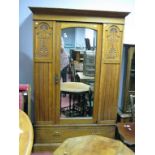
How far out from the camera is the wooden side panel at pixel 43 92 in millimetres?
2467

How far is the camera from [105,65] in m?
2.55

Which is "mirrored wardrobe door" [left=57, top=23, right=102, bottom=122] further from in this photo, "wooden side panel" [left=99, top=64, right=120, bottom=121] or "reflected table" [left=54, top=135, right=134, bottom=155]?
"reflected table" [left=54, top=135, right=134, bottom=155]

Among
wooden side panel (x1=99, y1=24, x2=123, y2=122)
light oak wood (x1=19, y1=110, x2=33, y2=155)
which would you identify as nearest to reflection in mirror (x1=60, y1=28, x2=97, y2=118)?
wooden side panel (x1=99, y1=24, x2=123, y2=122)

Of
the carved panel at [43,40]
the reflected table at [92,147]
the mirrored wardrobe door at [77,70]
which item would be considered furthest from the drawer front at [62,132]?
the carved panel at [43,40]

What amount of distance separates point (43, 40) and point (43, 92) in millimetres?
655

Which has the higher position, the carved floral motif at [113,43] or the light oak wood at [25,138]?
the carved floral motif at [113,43]

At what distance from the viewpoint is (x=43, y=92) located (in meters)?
2.53

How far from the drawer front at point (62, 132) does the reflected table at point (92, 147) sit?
2.13ft

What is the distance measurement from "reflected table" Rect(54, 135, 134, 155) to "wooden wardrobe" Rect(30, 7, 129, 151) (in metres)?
0.66

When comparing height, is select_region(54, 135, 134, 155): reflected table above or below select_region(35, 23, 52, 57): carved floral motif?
below

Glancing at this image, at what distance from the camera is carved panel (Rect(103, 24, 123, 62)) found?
2.47 metres

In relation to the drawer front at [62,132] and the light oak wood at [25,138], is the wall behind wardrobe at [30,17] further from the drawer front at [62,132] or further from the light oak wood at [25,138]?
the light oak wood at [25,138]
